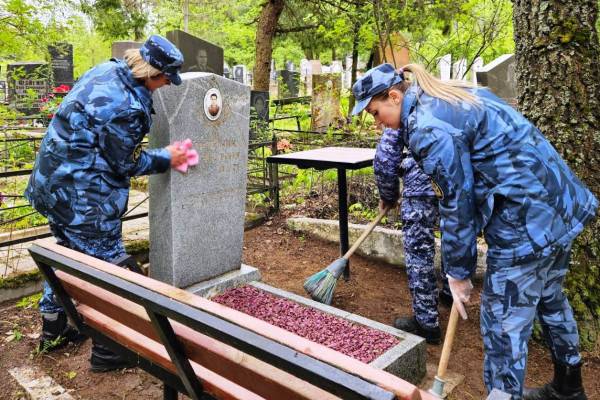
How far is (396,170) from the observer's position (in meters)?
3.36

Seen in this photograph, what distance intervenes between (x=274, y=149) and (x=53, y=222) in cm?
325

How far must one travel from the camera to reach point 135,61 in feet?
9.38

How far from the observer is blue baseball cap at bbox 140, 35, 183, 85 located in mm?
2791

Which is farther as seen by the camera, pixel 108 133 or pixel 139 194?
pixel 139 194

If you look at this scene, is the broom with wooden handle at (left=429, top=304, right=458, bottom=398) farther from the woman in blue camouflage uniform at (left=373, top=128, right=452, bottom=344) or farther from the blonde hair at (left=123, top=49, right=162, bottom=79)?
the blonde hair at (left=123, top=49, right=162, bottom=79)

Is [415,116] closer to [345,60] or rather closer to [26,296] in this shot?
[26,296]

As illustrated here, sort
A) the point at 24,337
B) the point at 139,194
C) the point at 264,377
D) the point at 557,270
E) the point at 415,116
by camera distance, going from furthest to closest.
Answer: the point at 139,194 < the point at 24,337 < the point at 557,270 < the point at 415,116 < the point at 264,377

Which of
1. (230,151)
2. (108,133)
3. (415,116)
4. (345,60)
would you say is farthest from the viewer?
(345,60)

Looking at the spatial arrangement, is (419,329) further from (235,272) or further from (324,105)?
(324,105)

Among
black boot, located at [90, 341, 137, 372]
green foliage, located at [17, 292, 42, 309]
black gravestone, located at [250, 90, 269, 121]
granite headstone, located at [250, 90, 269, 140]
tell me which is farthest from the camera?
black gravestone, located at [250, 90, 269, 121]

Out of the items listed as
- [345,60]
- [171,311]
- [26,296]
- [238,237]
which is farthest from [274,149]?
[345,60]

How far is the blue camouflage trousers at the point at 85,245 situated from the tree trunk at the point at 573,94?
2.68 meters

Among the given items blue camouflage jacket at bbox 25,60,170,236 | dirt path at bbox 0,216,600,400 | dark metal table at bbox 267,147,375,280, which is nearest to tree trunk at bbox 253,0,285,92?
dirt path at bbox 0,216,600,400

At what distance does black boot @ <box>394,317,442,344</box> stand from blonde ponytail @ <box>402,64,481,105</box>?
1800mm
